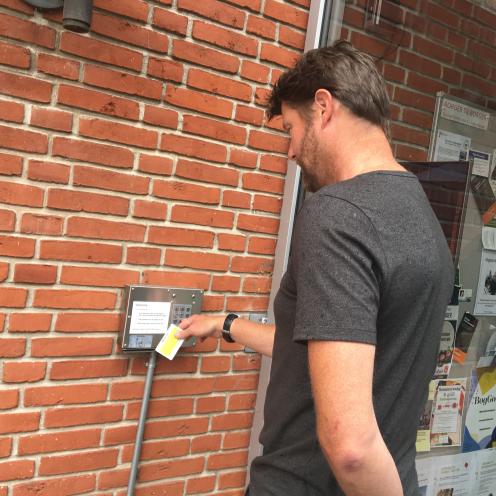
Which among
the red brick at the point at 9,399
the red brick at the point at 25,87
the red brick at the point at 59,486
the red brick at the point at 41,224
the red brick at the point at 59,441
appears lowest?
the red brick at the point at 59,486

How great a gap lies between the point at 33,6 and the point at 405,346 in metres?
1.63

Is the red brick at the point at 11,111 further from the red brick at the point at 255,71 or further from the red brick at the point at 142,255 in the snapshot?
the red brick at the point at 255,71

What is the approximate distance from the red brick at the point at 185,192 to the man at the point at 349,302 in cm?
65

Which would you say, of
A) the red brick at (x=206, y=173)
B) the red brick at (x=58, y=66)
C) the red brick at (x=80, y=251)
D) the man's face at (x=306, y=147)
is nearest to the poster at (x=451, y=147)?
the red brick at (x=206, y=173)

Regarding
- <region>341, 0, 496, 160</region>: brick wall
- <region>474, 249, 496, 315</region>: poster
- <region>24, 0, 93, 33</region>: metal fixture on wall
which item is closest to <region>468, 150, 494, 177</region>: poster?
<region>341, 0, 496, 160</region>: brick wall

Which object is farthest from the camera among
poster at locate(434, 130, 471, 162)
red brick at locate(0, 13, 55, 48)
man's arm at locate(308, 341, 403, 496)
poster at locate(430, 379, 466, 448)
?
poster at locate(430, 379, 466, 448)

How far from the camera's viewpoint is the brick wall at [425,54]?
2836 millimetres

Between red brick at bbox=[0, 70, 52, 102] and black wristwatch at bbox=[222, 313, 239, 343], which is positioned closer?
red brick at bbox=[0, 70, 52, 102]

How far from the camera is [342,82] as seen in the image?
66.7 inches

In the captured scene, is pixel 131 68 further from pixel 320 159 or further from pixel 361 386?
pixel 361 386

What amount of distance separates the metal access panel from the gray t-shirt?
2.54ft

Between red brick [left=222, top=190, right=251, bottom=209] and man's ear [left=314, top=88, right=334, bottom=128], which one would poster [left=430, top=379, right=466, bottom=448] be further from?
man's ear [left=314, top=88, right=334, bottom=128]

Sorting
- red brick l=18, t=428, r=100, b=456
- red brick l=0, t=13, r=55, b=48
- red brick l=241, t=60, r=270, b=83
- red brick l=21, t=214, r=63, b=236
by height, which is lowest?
red brick l=18, t=428, r=100, b=456

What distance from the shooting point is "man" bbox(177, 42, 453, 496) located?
4.36 feet
